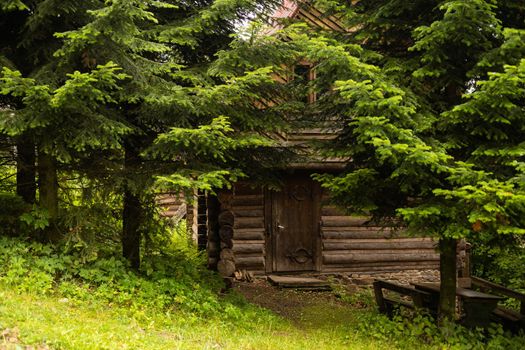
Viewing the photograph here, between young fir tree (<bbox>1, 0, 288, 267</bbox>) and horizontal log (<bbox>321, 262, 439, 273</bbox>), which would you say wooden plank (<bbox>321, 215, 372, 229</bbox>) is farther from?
young fir tree (<bbox>1, 0, 288, 267</bbox>)

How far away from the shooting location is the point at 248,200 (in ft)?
43.1

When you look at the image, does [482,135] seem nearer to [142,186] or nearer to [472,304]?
[472,304]

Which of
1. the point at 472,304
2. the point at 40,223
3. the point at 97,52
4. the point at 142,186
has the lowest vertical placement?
the point at 472,304

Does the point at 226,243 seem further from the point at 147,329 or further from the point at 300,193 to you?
the point at 147,329

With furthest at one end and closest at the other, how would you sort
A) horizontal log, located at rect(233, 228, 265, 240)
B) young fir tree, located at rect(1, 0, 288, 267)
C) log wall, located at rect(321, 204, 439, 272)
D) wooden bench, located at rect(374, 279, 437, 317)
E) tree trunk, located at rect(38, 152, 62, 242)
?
log wall, located at rect(321, 204, 439, 272) → horizontal log, located at rect(233, 228, 265, 240) → wooden bench, located at rect(374, 279, 437, 317) → tree trunk, located at rect(38, 152, 62, 242) → young fir tree, located at rect(1, 0, 288, 267)

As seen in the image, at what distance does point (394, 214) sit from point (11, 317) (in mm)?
5423

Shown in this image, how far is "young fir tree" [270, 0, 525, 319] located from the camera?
601 cm

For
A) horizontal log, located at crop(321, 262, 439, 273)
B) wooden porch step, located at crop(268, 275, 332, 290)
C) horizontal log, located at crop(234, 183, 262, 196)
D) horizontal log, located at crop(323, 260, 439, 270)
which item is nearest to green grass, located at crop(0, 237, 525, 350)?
wooden porch step, located at crop(268, 275, 332, 290)

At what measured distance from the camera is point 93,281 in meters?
7.48

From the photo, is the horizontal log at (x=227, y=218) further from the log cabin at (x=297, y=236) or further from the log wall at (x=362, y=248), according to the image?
the log wall at (x=362, y=248)

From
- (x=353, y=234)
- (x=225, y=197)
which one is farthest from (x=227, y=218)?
(x=353, y=234)

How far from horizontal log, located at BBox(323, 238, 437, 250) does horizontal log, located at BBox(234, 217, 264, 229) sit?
1.88 m

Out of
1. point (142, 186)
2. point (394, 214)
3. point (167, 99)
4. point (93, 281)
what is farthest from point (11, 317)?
point (394, 214)

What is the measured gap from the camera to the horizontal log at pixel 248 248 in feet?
42.3
